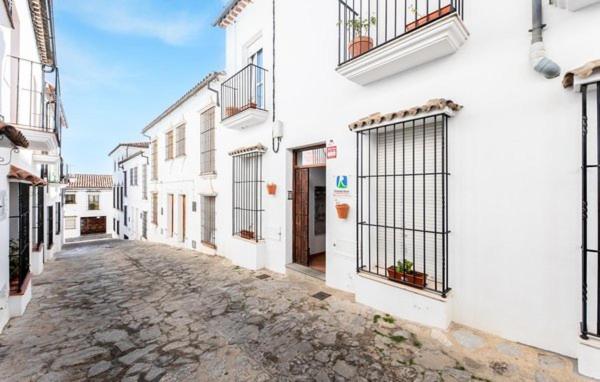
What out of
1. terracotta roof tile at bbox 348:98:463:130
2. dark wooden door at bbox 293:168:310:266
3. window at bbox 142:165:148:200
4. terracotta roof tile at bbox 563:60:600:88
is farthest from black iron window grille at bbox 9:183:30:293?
window at bbox 142:165:148:200

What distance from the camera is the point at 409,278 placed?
12.0 ft

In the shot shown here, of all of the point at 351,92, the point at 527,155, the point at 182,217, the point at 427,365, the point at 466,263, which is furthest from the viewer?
the point at 182,217

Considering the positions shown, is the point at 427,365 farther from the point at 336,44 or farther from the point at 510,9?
the point at 336,44

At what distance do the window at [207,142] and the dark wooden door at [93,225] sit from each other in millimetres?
27221

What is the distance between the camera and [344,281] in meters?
4.70

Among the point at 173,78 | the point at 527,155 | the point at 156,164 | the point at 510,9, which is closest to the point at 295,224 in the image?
the point at 527,155

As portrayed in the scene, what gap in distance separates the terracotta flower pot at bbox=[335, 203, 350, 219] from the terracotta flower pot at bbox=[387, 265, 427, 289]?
1247mm

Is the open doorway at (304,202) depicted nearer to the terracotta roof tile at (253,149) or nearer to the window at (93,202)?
the terracotta roof tile at (253,149)

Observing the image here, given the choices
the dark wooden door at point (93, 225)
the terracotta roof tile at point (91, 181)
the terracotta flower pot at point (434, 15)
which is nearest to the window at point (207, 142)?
the terracotta flower pot at point (434, 15)

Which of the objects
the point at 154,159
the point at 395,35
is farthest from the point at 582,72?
the point at 154,159

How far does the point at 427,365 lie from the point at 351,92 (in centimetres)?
412

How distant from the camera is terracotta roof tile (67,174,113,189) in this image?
28395mm

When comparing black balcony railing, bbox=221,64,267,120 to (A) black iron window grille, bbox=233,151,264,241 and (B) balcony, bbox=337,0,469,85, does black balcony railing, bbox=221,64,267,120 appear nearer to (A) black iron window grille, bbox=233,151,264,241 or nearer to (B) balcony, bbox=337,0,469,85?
(A) black iron window grille, bbox=233,151,264,241

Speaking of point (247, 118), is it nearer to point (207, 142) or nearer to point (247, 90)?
point (247, 90)
